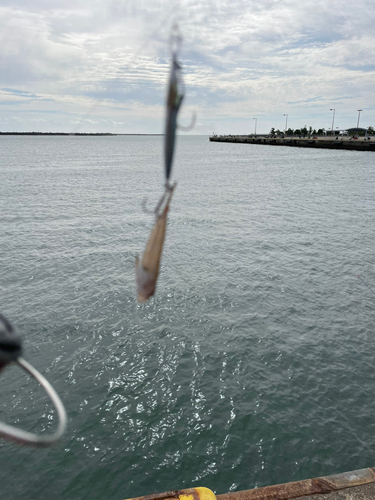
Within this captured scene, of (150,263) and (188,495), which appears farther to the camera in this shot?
(188,495)

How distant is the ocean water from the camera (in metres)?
12.8

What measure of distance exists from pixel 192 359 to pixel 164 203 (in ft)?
54.9

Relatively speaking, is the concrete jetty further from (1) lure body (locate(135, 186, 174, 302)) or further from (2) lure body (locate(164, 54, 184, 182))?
(2) lure body (locate(164, 54, 184, 182))

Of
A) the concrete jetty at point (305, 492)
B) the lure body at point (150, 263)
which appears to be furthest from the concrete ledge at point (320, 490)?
the lure body at point (150, 263)

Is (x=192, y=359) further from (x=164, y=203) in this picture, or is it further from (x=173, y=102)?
(x=173, y=102)

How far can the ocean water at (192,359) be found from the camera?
505 inches

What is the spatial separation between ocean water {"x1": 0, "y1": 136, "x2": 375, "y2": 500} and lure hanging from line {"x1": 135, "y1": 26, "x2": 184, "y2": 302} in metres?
12.2

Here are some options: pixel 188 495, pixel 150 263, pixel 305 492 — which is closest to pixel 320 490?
pixel 305 492

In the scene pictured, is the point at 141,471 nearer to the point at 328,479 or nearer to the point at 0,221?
the point at 328,479

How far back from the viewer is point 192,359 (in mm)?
18062

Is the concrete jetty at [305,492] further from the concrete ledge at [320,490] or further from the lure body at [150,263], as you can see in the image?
the lure body at [150,263]

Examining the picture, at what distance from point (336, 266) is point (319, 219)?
1666 cm

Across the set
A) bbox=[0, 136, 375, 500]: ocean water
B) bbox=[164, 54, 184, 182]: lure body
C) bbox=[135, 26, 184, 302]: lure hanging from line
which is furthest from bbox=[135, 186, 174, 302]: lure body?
bbox=[0, 136, 375, 500]: ocean water

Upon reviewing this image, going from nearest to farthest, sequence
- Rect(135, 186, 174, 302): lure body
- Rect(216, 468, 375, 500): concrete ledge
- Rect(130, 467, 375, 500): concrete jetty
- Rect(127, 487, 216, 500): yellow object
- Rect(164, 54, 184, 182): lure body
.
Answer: Rect(164, 54, 184, 182): lure body
Rect(135, 186, 174, 302): lure body
Rect(127, 487, 216, 500): yellow object
Rect(130, 467, 375, 500): concrete jetty
Rect(216, 468, 375, 500): concrete ledge
